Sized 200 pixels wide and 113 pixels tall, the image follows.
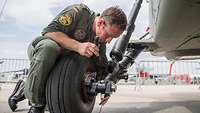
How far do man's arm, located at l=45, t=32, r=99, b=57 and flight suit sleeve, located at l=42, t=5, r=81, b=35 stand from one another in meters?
0.04

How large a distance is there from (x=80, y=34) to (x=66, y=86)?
12.9 inches

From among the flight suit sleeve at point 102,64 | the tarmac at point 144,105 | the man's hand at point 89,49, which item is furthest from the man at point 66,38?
the tarmac at point 144,105

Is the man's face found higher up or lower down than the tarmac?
higher up

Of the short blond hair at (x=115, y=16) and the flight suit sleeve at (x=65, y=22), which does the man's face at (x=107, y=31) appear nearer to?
the short blond hair at (x=115, y=16)

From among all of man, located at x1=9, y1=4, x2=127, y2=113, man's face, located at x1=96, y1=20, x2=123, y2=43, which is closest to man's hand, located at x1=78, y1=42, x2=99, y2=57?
man, located at x1=9, y1=4, x2=127, y2=113

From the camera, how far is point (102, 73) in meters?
2.13

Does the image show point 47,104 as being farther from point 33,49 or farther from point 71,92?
point 33,49

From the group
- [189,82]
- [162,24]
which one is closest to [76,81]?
[162,24]

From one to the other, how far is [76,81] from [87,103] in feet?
0.71

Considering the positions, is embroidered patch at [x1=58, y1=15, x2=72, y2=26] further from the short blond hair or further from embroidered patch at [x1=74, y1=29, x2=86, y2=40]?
the short blond hair

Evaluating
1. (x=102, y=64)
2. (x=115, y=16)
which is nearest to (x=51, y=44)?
(x=115, y=16)

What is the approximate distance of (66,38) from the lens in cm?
173

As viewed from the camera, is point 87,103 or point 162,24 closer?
point 87,103

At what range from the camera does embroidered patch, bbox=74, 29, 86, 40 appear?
184 centimetres
